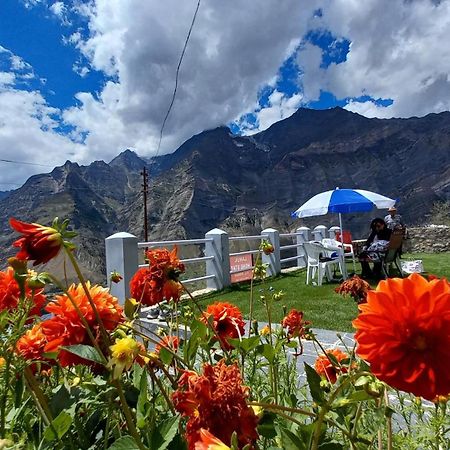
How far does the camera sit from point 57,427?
394 mm

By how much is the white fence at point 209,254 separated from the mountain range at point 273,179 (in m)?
54.9

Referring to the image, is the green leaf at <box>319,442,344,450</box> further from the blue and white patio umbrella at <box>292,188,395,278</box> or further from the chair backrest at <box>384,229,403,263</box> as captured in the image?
the blue and white patio umbrella at <box>292,188,395,278</box>

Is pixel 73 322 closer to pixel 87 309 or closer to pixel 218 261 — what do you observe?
pixel 87 309

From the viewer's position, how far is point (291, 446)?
1.25 feet

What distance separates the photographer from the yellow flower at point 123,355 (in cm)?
34

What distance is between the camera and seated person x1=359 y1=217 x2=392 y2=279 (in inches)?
220

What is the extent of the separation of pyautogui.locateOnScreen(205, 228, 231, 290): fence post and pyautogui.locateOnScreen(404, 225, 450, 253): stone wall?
797 centimetres

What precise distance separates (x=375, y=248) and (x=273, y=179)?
8905cm

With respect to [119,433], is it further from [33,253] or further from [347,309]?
[347,309]

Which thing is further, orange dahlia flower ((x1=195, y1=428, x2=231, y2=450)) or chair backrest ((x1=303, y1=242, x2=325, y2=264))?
chair backrest ((x1=303, y1=242, x2=325, y2=264))

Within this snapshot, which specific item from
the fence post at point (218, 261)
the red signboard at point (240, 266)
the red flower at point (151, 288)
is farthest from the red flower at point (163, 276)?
the red signboard at point (240, 266)

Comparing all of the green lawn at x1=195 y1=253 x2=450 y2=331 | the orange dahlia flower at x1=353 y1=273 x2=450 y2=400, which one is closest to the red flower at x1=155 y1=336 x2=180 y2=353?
the orange dahlia flower at x1=353 y1=273 x2=450 y2=400

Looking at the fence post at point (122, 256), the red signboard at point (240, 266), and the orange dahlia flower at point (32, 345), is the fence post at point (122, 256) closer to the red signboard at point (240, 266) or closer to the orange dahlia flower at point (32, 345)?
the red signboard at point (240, 266)

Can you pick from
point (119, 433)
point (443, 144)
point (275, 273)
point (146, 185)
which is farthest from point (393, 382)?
point (443, 144)
